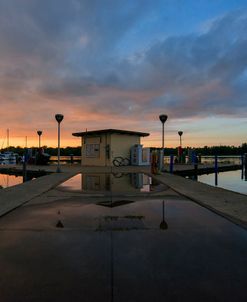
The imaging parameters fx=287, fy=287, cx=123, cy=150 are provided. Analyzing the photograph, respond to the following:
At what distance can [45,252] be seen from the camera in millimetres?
4312

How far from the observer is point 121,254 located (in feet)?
13.9

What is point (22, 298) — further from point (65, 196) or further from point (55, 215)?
point (65, 196)

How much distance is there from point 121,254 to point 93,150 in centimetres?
2582

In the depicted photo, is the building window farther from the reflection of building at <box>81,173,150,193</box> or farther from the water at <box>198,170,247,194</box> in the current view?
the reflection of building at <box>81,173,150,193</box>

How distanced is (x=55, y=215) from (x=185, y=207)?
352 centimetres

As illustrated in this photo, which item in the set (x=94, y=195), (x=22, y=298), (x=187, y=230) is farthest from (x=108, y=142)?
(x=22, y=298)

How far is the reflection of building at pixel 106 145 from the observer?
28.3 m

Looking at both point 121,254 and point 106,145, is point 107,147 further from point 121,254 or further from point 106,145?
point 121,254

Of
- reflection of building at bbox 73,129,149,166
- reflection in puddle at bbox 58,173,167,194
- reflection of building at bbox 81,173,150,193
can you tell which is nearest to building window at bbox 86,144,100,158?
reflection of building at bbox 73,129,149,166

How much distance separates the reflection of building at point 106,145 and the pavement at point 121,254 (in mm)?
20621

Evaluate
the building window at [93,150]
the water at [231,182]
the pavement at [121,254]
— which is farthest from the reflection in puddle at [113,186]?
the building window at [93,150]

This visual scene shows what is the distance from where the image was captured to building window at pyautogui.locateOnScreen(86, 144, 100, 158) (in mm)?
29473

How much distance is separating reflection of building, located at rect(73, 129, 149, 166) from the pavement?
2062 cm

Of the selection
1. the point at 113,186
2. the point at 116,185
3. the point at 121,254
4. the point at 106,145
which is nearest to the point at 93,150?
the point at 106,145
